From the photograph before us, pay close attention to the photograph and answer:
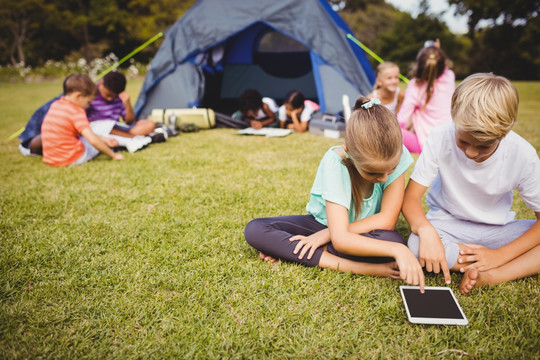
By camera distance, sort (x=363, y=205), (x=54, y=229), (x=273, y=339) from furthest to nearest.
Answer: (x=54, y=229) → (x=363, y=205) → (x=273, y=339)

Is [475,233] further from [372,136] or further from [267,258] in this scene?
[267,258]

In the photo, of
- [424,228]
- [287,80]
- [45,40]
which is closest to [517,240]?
[424,228]

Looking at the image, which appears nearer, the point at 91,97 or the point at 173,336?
the point at 173,336

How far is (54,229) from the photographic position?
2.07 meters

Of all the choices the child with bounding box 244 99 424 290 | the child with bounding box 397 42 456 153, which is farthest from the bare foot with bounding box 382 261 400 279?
the child with bounding box 397 42 456 153

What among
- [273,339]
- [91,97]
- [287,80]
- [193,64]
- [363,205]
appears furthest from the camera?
[287,80]

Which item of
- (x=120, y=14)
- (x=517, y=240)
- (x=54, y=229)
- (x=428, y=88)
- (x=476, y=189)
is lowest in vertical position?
(x=54, y=229)

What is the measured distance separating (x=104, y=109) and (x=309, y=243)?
11.8ft

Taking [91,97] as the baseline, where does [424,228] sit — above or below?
below

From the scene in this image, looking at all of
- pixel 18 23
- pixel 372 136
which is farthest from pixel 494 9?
pixel 18 23

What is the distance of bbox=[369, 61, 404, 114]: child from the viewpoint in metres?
4.00

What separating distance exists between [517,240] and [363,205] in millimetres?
677

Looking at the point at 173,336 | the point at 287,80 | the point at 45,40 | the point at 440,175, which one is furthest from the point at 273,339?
the point at 45,40

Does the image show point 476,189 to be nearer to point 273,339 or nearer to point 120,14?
point 273,339
